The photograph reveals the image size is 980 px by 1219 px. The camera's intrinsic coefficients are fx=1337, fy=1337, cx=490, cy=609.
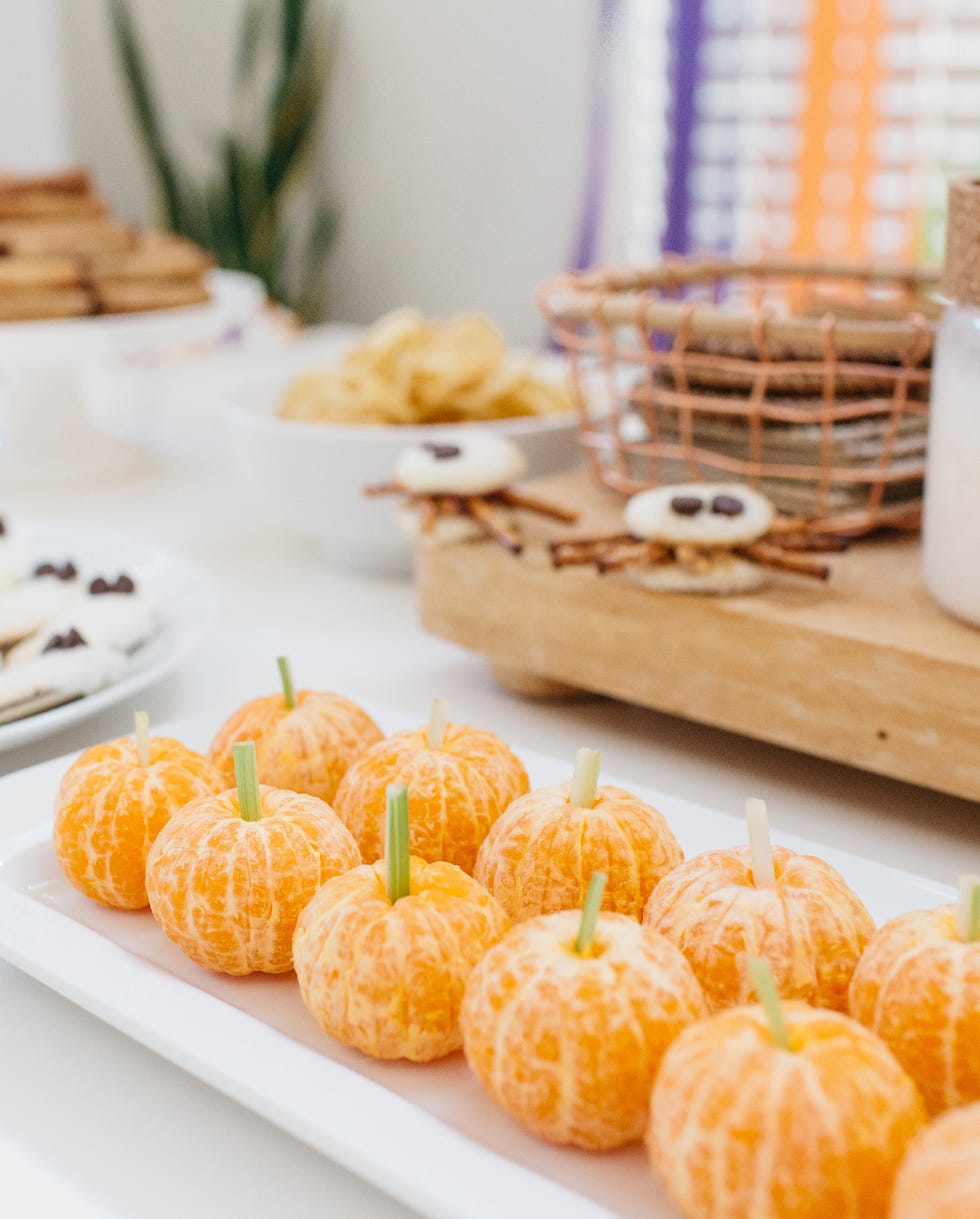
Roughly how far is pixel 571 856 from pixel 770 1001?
160 mm

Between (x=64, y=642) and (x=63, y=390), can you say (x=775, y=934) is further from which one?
(x=63, y=390)

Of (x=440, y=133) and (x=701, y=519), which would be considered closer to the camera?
(x=701, y=519)

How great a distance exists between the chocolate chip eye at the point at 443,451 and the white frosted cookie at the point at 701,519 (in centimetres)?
18

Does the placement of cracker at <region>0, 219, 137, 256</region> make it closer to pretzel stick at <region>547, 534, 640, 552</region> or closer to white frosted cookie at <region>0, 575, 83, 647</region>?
white frosted cookie at <region>0, 575, 83, 647</region>

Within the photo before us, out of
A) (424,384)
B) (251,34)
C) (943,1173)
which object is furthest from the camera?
(251,34)

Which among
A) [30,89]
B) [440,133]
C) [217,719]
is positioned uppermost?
[30,89]

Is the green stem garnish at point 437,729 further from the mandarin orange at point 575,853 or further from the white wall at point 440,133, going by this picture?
the white wall at point 440,133

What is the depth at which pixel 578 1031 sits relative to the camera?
43 cm

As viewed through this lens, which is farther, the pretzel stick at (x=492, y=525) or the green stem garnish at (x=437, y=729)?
the pretzel stick at (x=492, y=525)

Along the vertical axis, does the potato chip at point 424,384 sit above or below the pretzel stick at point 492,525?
above

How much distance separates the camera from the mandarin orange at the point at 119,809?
0.58 metres

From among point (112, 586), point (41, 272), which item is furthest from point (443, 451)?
point (41, 272)

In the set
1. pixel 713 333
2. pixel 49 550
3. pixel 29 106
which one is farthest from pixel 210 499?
pixel 29 106

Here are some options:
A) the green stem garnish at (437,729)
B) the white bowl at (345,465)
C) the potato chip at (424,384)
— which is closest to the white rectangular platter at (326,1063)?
the green stem garnish at (437,729)
